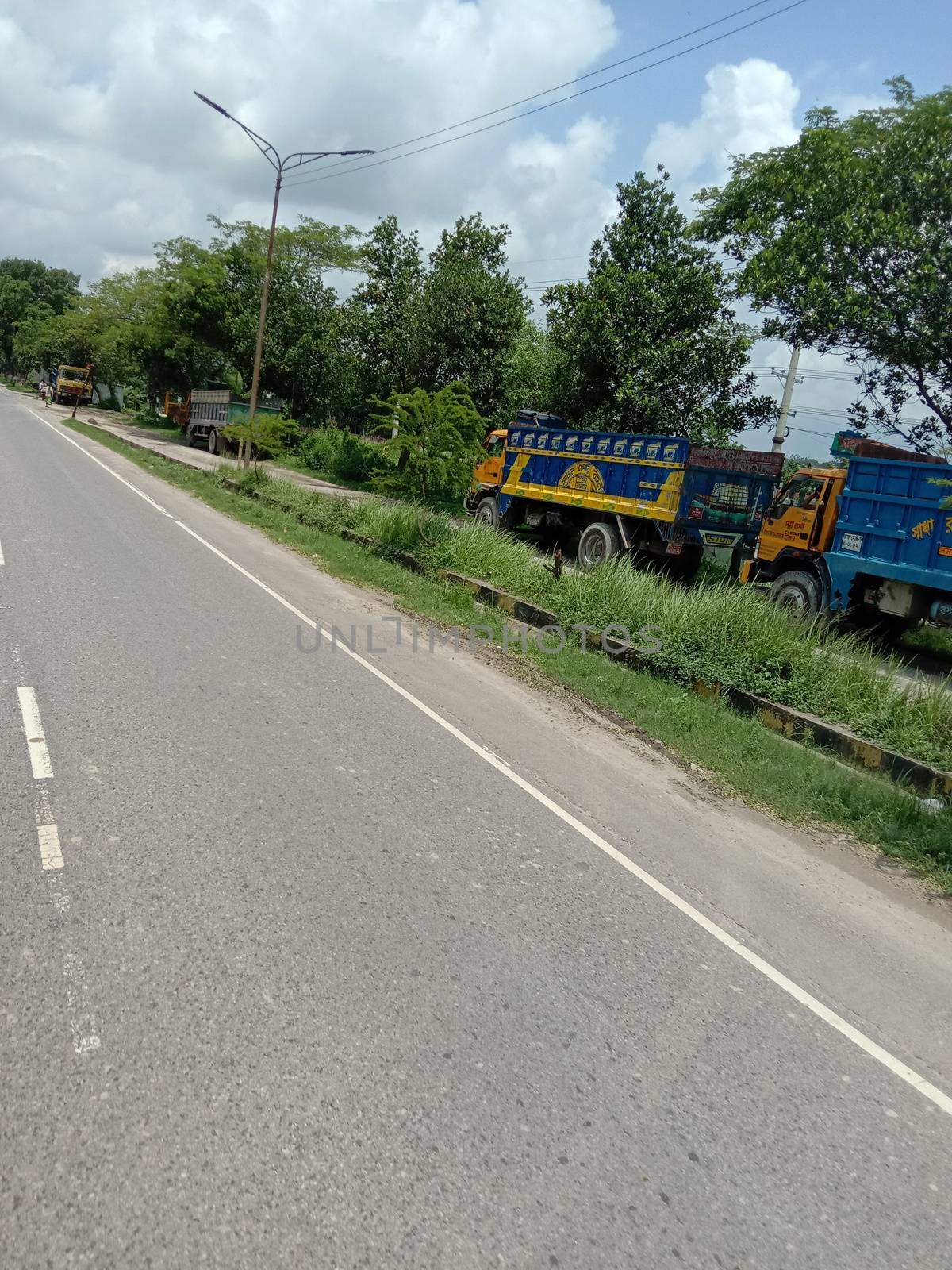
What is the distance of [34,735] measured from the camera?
5.56 metres

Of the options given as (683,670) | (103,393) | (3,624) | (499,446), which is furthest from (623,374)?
(103,393)

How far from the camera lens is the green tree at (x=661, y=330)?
21703 mm

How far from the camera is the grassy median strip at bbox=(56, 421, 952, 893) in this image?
666cm

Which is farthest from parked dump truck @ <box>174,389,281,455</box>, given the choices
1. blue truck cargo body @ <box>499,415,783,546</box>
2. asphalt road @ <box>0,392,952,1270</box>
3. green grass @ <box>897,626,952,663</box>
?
asphalt road @ <box>0,392,952,1270</box>

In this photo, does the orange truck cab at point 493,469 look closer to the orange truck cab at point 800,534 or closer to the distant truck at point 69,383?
the orange truck cab at point 800,534

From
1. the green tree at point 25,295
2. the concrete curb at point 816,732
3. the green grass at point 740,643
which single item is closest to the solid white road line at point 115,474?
the green grass at point 740,643

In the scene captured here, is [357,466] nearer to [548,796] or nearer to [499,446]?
[499,446]

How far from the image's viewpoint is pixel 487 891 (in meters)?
4.54

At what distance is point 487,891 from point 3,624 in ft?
17.6

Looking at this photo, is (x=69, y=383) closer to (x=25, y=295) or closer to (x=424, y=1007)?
(x=25, y=295)

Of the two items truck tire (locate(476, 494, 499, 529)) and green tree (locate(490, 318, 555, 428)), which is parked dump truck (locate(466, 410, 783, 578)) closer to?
truck tire (locate(476, 494, 499, 529))

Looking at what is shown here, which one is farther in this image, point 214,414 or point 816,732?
point 214,414

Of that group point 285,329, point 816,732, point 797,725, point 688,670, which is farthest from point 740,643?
point 285,329

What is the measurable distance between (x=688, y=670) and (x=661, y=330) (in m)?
14.7
